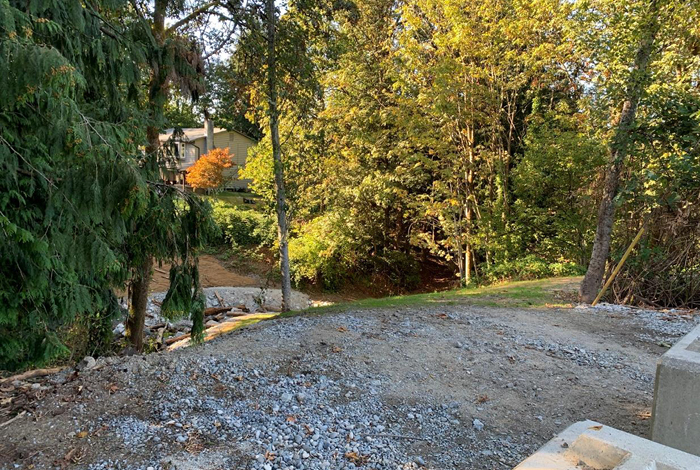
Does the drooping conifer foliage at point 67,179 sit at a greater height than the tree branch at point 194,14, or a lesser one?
lesser

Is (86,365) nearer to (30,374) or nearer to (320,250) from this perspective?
(30,374)

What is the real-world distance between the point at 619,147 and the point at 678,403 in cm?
531

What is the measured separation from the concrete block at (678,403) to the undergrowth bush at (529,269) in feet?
30.7

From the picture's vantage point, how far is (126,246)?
16.9ft

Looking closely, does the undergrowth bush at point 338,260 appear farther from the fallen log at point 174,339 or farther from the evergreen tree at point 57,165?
Result: the evergreen tree at point 57,165

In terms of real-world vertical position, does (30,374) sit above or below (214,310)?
above

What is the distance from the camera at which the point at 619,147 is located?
264 inches

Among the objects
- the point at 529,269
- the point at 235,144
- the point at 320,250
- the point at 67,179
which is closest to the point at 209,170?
the point at 320,250

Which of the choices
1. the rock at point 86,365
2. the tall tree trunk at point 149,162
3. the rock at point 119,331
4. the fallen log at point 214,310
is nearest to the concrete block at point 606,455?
the rock at point 86,365

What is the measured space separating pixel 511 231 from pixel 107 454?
1169 centimetres

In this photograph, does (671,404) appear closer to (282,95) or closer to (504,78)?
(282,95)

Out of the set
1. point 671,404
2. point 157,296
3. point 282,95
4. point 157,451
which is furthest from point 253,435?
point 157,296

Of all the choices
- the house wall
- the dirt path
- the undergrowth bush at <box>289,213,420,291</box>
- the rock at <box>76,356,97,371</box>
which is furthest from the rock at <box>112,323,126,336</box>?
the house wall

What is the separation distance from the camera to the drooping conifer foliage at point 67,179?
8.68 ft
